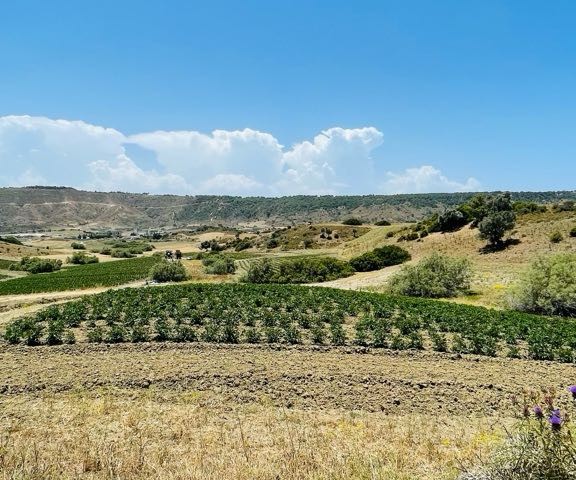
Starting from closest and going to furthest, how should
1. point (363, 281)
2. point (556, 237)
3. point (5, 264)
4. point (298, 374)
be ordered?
1. point (298, 374)
2. point (363, 281)
3. point (556, 237)
4. point (5, 264)

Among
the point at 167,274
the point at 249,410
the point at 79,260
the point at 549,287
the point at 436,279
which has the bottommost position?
the point at 79,260

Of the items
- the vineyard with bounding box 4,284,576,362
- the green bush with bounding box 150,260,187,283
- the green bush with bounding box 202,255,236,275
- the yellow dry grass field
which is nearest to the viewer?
the yellow dry grass field

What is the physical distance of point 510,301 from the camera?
1403 inches

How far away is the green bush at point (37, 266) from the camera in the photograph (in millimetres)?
92250

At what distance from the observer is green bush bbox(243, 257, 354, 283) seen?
61.1 metres

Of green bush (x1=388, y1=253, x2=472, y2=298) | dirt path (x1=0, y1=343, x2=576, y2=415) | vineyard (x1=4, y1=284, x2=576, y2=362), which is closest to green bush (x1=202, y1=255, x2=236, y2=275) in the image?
green bush (x1=388, y1=253, x2=472, y2=298)

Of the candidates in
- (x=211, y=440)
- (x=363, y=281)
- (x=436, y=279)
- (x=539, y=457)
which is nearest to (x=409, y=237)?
(x=363, y=281)

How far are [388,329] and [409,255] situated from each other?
159ft

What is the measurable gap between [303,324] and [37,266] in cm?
8553

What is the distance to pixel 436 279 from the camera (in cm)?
4366

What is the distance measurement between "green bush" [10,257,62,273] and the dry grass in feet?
293

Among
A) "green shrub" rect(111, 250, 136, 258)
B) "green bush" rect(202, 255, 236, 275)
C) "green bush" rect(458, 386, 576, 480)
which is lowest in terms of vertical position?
"green shrub" rect(111, 250, 136, 258)

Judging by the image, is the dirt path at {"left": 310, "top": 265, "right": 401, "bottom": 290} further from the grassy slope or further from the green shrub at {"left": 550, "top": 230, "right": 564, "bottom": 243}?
the green shrub at {"left": 550, "top": 230, "right": 564, "bottom": 243}

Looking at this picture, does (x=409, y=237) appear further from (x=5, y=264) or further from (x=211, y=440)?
(x=5, y=264)
